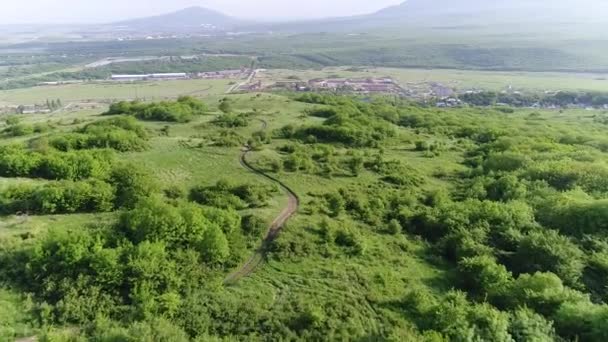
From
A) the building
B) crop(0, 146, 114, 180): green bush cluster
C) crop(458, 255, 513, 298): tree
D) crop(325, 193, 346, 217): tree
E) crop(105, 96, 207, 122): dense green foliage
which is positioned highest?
crop(0, 146, 114, 180): green bush cluster

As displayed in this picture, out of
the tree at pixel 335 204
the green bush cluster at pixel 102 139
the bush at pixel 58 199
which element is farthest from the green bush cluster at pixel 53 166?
the tree at pixel 335 204

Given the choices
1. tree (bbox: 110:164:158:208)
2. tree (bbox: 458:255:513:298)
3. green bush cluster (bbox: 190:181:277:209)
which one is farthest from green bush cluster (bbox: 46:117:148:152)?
tree (bbox: 458:255:513:298)

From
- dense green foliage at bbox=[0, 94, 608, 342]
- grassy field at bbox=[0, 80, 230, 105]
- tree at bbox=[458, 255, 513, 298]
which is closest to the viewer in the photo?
dense green foliage at bbox=[0, 94, 608, 342]

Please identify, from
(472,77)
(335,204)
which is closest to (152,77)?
(472,77)

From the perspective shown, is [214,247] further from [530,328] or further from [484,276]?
[530,328]

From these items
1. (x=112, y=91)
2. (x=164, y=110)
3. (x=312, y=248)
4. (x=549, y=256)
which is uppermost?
(x=164, y=110)

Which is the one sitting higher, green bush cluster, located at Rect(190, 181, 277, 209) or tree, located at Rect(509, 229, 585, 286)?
green bush cluster, located at Rect(190, 181, 277, 209)

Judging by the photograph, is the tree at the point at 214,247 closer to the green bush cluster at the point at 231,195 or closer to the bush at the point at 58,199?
the green bush cluster at the point at 231,195

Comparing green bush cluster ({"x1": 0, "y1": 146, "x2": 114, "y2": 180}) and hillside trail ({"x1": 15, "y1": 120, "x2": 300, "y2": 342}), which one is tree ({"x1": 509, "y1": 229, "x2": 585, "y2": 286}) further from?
green bush cluster ({"x1": 0, "y1": 146, "x2": 114, "y2": 180})

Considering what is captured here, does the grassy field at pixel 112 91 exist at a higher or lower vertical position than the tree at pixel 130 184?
lower

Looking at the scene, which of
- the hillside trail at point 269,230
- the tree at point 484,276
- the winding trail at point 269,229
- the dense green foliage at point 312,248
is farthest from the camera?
the winding trail at point 269,229
